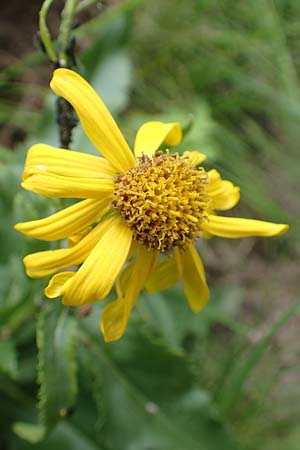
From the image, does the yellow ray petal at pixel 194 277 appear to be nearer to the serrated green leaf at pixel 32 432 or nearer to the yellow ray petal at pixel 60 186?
the yellow ray petal at pixel 60 186

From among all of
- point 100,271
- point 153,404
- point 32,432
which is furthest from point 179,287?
point 100,271

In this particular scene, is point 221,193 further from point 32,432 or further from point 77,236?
point 32,432

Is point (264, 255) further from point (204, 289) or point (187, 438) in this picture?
point (204, 289)

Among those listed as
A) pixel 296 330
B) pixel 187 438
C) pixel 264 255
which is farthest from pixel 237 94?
pixel 187 438

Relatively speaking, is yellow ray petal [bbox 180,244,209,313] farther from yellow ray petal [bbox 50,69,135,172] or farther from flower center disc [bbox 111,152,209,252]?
yellow ray petal [bbox 50,69,135,172]

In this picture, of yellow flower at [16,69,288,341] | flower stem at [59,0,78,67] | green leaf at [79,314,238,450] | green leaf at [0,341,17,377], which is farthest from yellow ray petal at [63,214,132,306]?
green leaf at [79,314,238,450]

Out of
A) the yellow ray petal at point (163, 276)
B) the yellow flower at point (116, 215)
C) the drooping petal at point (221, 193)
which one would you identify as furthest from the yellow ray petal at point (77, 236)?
the drooping petal at point (221, 193)
